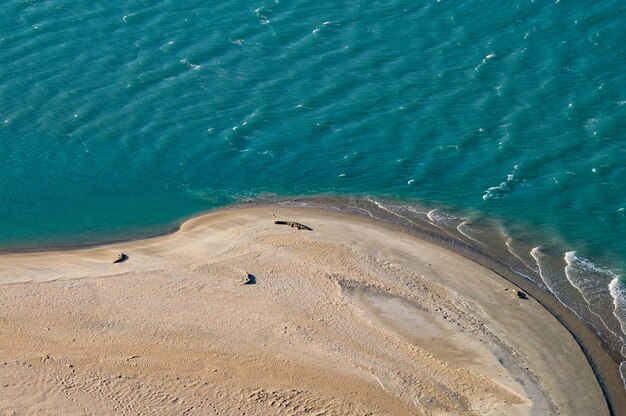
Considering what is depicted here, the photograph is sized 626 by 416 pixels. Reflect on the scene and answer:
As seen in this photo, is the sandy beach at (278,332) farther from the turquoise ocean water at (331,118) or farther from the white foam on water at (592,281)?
the turquoise ocean water at (331,118)

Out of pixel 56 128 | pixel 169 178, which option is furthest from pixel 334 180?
pixel 56 128

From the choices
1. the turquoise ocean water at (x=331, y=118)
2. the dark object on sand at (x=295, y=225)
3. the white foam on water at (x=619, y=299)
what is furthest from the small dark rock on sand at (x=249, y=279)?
the white foam on water at (x=619, y=299)

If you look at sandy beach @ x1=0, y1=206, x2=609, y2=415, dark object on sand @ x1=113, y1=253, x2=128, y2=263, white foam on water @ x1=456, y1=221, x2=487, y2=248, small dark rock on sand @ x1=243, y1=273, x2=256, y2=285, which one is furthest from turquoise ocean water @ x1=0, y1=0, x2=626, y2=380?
small dark rock on sand @ x1=243, y1=273, x2=256, y2=285

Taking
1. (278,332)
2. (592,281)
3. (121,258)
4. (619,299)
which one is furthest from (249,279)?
(619,299)

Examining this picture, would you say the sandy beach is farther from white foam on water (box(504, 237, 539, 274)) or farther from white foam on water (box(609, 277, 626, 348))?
white foam on water (box(609, 277, 626, 348))

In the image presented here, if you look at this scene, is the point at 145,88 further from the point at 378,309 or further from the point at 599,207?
the point at 599,207

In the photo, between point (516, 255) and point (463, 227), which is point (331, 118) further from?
point (516, 255)
